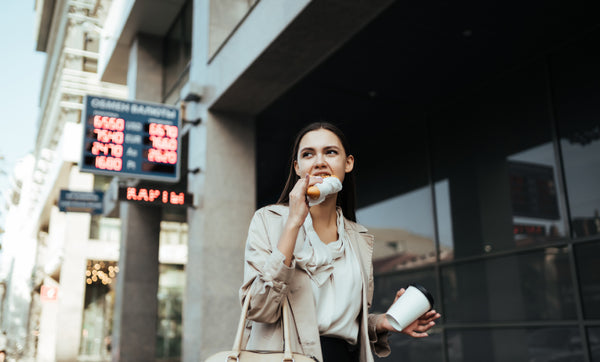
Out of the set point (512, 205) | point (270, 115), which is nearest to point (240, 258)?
point (270, 115)

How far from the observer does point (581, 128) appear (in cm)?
708

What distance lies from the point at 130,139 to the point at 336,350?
8619 mm

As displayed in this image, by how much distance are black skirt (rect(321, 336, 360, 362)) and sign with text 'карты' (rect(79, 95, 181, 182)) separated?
817 cm

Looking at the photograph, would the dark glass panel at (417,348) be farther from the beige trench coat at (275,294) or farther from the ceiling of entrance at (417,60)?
the beige trench coat at (275,294)

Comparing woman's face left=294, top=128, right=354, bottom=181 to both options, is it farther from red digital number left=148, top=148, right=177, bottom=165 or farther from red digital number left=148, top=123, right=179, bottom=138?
red digital number left=148, top=123, right=179, bottom=138

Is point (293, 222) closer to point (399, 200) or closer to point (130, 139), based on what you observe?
point (130, 139)

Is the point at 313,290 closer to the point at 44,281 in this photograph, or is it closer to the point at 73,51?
the point at 73,51

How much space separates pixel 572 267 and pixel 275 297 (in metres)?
6.23

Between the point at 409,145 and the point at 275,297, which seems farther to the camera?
the point at 409,145

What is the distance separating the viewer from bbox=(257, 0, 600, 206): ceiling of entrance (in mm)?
6965

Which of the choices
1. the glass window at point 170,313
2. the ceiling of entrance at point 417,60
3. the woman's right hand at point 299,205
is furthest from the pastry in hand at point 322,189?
the glass window at point 170,313

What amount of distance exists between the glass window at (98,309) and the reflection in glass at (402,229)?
19390mm

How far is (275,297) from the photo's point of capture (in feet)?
6.22

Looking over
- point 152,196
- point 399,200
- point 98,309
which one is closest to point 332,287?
point 152,196
